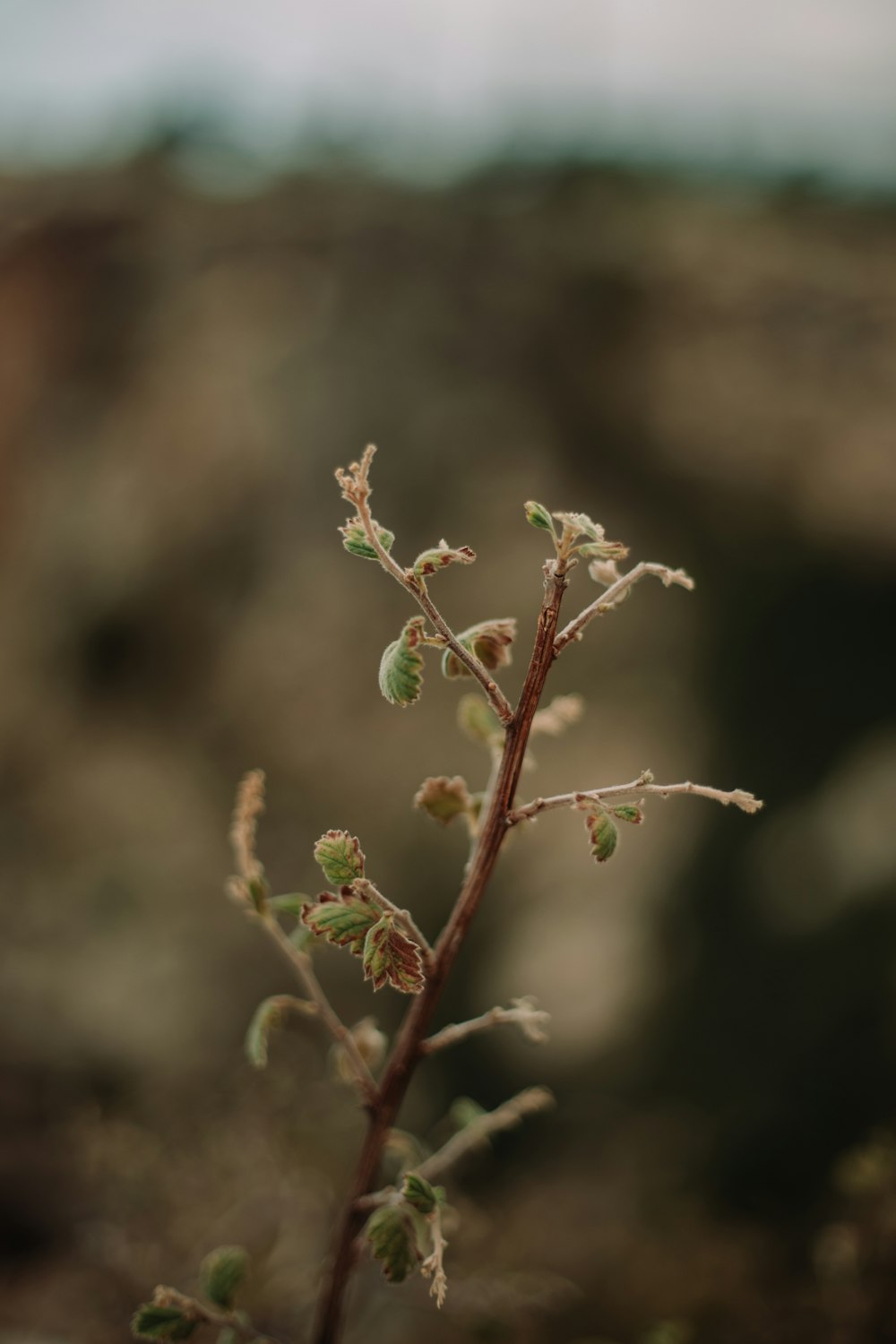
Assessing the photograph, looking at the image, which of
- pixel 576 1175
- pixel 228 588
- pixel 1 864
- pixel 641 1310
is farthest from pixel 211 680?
pixel 641 1310

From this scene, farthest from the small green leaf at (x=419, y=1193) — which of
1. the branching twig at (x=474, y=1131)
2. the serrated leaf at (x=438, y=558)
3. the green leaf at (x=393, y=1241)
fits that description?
the serrated leaf at (x=438, y=558)

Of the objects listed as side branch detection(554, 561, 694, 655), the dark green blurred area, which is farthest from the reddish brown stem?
the dark green blurred area

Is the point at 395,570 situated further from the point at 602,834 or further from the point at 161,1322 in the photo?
the point at 161,1322

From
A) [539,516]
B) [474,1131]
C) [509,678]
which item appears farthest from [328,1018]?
[509,678]

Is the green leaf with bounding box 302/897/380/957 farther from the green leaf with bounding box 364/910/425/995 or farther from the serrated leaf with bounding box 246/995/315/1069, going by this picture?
the serrated leaf with bounding box 246/995/315/1069

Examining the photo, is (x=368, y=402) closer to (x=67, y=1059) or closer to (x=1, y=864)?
(x=1, y=864)
